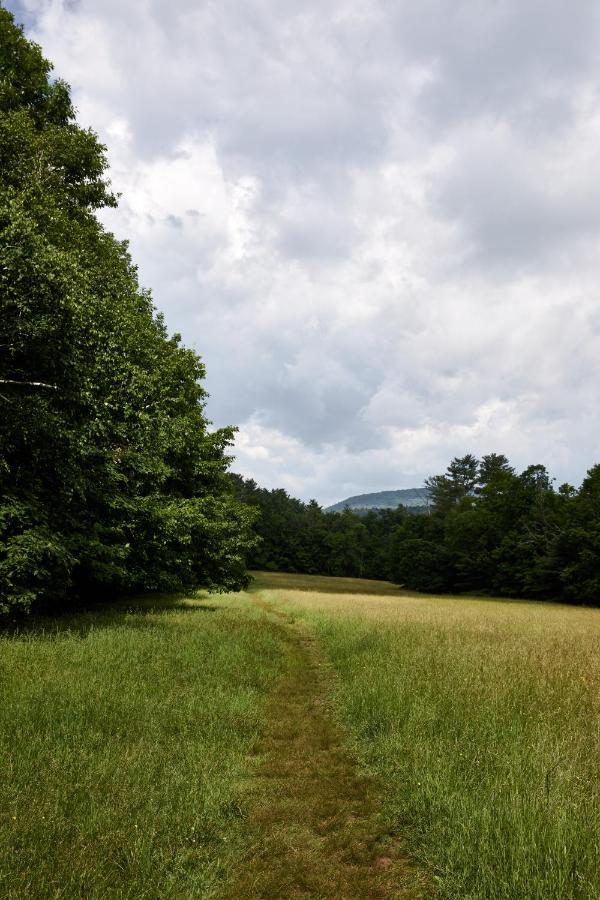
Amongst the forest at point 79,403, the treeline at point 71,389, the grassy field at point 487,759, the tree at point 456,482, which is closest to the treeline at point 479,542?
the tree at point 456,482

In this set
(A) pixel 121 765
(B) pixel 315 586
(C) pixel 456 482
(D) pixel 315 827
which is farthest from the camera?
(C) pixel 456 482

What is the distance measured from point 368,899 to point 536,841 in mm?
1618

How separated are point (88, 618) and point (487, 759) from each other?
1415 centimetres

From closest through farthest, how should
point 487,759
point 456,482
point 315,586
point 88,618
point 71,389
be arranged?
1. point 487,759
2. point 71,389
3. point 88,618
4. point 315,586
5. point 456,482

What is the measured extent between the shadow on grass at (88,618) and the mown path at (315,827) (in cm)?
812

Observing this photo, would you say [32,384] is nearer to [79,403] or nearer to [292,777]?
[79,403]

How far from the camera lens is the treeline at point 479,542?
5734 cm

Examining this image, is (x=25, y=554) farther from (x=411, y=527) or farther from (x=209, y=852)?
(x=411, y=527)

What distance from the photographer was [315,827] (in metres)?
5.12

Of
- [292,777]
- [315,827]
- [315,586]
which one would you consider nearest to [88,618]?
[292,777]

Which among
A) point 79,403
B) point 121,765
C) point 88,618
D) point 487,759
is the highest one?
point 79,403

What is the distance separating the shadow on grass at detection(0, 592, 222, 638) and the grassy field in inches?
296

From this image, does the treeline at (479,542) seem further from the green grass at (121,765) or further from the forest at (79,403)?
the green grass at (121,765)

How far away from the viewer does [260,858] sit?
4.54m
